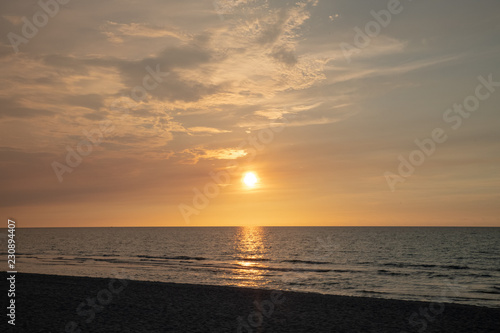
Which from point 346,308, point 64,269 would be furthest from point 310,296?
point 64,269

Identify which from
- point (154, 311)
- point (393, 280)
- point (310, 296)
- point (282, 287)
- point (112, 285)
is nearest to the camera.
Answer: point (154, 311)

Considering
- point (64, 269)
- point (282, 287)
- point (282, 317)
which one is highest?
point (64, 269)

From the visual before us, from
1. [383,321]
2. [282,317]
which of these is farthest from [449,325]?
[282,317]

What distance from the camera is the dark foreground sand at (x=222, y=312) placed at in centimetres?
1689

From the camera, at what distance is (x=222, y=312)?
20172 millimetres

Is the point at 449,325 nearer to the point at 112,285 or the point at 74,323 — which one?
the point at 74,323

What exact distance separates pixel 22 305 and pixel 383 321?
1939cm

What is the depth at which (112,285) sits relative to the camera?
3050 centimetres

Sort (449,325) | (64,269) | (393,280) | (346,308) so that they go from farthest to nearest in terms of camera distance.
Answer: (64,269) → (393,280) → (346,308) → (449,325)

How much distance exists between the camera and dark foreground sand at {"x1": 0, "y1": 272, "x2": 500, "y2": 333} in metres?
16.9

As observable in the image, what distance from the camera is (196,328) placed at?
1642cm

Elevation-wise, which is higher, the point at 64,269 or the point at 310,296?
the point at 64,269

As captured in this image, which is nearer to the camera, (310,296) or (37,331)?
(37,331)

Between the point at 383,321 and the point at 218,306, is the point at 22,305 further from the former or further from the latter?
the point at 383,321
